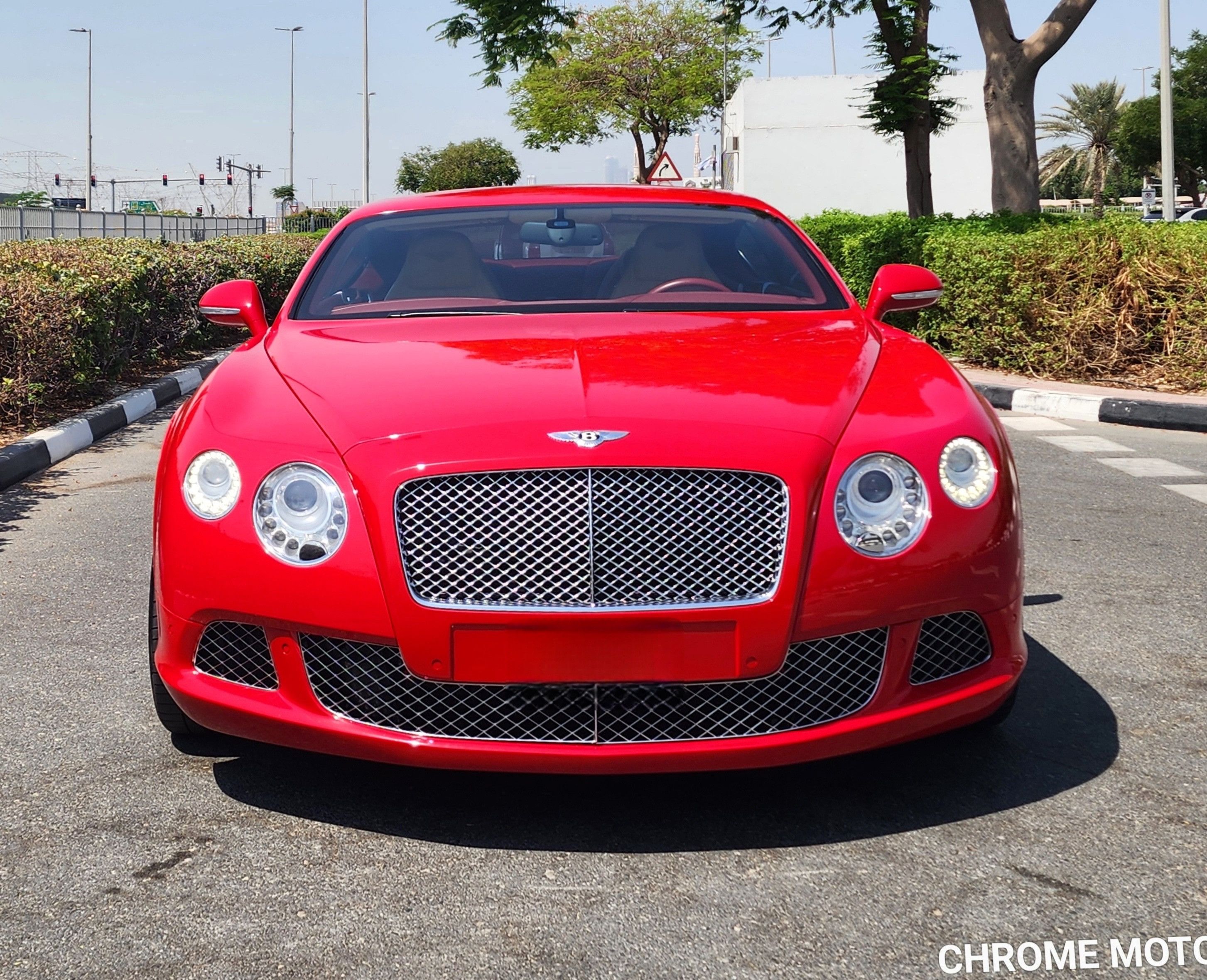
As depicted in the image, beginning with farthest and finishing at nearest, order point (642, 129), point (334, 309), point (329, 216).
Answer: point (329, 216), point (642, 129), point (334, 309)

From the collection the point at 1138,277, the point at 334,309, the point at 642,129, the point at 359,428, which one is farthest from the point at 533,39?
the point at 642,129

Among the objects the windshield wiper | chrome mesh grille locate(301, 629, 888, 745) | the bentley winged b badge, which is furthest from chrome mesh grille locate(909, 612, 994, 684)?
the windshield wiper

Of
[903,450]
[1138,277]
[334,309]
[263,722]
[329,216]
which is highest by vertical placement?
[329,216]

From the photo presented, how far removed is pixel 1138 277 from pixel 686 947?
370 inches

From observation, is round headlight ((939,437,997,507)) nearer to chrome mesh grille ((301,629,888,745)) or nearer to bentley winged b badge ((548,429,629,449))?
chrome mesh grille ((301,629,888,745))

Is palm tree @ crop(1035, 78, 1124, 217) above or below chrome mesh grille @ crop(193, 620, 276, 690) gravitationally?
above

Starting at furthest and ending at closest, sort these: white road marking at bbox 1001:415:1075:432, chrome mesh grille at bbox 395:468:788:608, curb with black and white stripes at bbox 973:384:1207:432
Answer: curb with black and white stripes at bbox 973:384:1207:432, white road marking at bbox 1001:415:1075:432, chrome mesh grille at bbox 395:468:788:608

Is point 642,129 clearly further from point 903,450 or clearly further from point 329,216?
point 903,450

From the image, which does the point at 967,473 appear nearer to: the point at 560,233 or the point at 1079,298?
the point at 560,233

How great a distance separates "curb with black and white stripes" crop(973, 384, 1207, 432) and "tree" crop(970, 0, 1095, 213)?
5104 mm

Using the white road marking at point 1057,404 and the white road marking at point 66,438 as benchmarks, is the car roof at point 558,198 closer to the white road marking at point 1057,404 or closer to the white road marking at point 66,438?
the white road marking at point 66,438

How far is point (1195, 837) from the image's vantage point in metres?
2.89

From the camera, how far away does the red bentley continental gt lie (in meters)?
2.79

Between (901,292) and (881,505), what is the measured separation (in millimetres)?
1495
